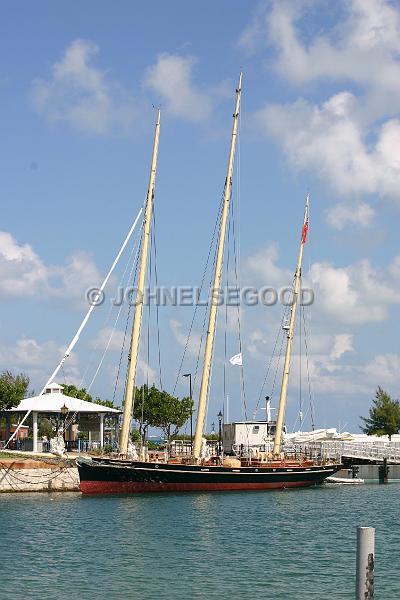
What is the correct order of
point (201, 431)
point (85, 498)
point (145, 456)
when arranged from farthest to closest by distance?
point (201, 431), point (145, 456), point (85, 498)

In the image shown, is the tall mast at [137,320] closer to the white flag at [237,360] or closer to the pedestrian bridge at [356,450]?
the white flag at [237,360]

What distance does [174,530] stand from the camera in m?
39.9

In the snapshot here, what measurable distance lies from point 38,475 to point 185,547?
2356 centimetres

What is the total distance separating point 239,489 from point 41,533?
85.9 feet

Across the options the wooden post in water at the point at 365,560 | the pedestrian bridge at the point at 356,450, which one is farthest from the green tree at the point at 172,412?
the wooden post in water at the point at 365,560

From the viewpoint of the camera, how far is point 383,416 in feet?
407

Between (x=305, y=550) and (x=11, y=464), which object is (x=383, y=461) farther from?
(x=305, y=550)

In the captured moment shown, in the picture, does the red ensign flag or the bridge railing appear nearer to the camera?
the red ensign flag

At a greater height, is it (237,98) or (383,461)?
(237,98)

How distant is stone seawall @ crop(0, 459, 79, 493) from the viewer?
2172 inches

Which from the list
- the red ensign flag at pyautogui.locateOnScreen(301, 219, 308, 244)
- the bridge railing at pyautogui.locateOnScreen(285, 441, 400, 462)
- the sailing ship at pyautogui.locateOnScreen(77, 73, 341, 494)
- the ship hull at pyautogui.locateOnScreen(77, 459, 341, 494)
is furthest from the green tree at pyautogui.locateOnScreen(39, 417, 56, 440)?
the red ensign flag at pyautogui.locateOnScreen(301, 219, 308, 244)

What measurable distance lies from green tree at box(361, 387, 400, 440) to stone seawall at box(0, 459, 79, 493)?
234 feet

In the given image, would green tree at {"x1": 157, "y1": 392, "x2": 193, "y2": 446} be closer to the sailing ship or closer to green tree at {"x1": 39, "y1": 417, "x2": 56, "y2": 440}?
green tree at {"x1": 39, "y1": 417, "x2": 56, "y2": 440}

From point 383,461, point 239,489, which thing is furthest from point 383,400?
point 239,489
